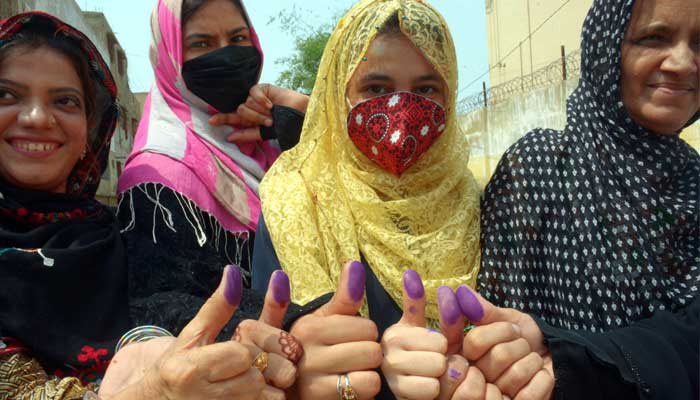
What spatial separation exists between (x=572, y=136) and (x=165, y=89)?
1.86 m

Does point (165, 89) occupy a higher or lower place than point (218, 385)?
higher

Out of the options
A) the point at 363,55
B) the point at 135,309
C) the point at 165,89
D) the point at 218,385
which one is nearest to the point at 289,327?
the point at 218,385

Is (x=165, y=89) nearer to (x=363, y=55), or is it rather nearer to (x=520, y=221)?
(x=363, y=55)

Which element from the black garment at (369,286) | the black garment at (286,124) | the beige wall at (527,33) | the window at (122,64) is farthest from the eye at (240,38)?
the window at (122,64)

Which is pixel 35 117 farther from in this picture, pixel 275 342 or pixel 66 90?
pixel 275 342

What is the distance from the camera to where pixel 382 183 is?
192 cm

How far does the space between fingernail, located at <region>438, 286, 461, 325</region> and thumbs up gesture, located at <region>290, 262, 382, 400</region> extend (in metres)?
0.17

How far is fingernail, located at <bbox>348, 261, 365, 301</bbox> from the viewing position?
1246mm

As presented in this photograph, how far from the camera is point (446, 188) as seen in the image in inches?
77.2

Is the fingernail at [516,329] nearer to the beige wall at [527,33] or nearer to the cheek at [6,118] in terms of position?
the cheek at [6,118]

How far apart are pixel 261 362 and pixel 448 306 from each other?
1.41ft

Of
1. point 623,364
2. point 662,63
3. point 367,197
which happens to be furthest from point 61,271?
point 662,63

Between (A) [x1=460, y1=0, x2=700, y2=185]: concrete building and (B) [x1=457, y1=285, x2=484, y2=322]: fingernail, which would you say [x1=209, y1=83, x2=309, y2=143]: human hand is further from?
(A) [x1=460, y1=0, x2=700, y2=185]: concrete building

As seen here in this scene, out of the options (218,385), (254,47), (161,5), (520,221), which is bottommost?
(218,385)
